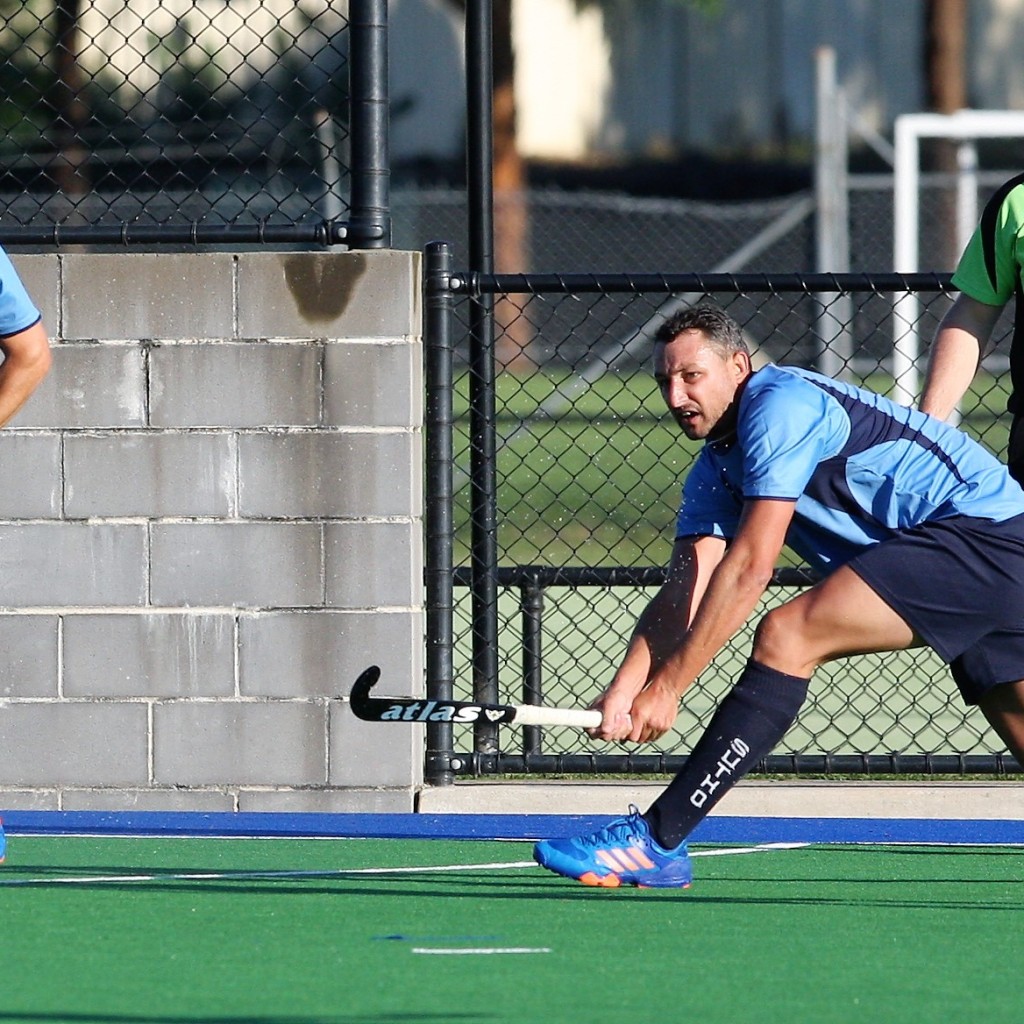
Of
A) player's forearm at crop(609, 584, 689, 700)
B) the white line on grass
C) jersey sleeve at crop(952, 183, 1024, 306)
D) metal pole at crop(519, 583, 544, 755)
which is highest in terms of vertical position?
jersey sleeve at crop(952, 183, 1024, 306)

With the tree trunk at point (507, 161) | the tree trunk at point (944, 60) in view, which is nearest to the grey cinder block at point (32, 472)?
the tree trunk at point (507, 161)

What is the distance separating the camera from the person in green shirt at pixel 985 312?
5730 millimetres

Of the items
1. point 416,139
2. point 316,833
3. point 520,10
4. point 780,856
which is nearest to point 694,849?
point 780,856

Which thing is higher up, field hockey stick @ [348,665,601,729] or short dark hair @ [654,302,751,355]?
short dark hair @ [654,302,751,355]

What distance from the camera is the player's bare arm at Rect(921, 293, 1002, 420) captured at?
574cm

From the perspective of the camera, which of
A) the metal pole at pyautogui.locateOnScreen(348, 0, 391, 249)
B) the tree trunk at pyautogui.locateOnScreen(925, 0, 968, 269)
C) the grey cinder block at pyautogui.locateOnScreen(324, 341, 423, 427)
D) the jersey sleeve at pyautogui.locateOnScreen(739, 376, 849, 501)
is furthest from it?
the tree trunk at pyautogui.locateOnScreen(925, 0, 968, 269)

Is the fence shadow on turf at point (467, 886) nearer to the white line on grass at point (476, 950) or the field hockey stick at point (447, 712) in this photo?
the field hockey stick at point (447, 712)

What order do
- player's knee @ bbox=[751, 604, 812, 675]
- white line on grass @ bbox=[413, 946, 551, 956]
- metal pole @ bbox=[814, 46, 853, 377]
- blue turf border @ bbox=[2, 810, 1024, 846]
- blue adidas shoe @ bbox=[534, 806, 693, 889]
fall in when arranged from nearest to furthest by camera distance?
white line on grass @ bbox=[413, 946, 551, 956] < player's knee @ bbox=[751, 604, 812, 675] < blue adidas shoe @ bbox=[534, 806, 693, 889] < blue turf border @ bbox=[2, 810, 1024, 846] < metal pole @ bbox=[814, 46, 853, 377]

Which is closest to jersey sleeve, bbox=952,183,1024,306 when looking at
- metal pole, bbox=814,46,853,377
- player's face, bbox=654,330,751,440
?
player's face, bbox=654,330,751,440

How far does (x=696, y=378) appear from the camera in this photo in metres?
5.24

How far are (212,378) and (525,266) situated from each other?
26468mm

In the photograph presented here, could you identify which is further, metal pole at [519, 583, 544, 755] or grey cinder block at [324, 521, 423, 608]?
metal pole at [519, 583, 544, 755]

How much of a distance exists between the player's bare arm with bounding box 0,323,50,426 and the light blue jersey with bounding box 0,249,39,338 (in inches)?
0.8

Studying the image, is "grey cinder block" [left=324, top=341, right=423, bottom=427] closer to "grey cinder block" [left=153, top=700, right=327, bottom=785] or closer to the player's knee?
"grey cinder block" [left=153, top=700, right=327, bottom=785]
